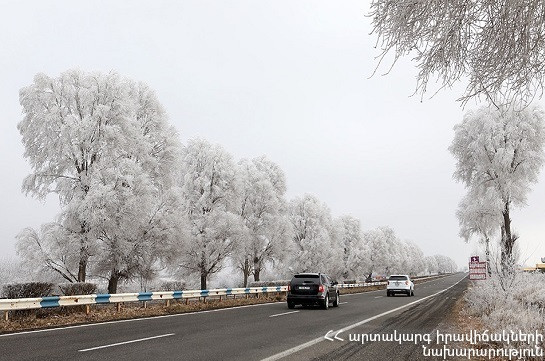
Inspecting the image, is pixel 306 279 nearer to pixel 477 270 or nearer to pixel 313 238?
pixel 477 270

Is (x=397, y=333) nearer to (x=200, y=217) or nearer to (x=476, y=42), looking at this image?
(x=476, y=42)

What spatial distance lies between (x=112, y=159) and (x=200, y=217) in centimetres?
1100

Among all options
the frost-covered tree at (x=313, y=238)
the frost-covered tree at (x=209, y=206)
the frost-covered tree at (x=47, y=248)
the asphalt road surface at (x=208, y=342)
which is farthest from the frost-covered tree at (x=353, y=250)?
the asphalt road surface at (x=208, y=342)

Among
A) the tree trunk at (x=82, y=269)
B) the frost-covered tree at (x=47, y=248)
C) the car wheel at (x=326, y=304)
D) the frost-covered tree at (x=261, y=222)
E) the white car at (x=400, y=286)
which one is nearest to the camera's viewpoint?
the car wheel at (x=326, y=304)

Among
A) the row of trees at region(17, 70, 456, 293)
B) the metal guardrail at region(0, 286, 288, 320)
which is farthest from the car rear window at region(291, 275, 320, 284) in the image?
the row of trees at region(17, 70, 456, 293)

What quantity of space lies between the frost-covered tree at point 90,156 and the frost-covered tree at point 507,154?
68.8 ft

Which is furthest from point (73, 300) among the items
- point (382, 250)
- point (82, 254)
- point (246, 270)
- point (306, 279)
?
point (382, 250)

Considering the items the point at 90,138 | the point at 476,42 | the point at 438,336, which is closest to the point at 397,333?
the point at 438,336

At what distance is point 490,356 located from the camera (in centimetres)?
780

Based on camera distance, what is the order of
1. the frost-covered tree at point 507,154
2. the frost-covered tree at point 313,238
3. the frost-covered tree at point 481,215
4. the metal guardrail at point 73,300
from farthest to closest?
the frost-covered tree at point 313,238, the frost-covered tree at point 481,215, the frost-covered tree at point 507,154, the metal guardrail at point 73,300

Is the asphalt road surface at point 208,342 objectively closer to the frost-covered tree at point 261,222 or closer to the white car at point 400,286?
the white car at point 400,286

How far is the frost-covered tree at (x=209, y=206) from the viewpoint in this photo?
111 ft

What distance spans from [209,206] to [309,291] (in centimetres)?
1719

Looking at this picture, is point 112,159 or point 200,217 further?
point 200,217
